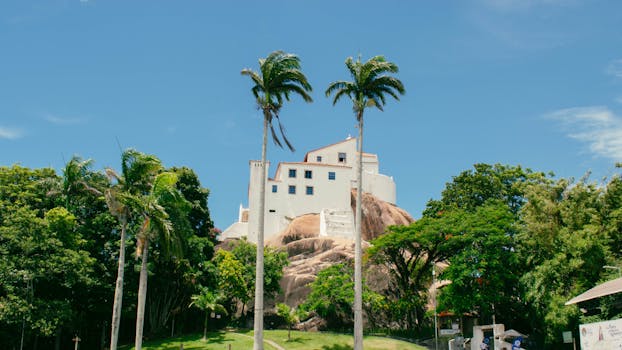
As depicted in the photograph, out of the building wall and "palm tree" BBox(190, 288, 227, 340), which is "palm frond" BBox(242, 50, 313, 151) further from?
the building wall

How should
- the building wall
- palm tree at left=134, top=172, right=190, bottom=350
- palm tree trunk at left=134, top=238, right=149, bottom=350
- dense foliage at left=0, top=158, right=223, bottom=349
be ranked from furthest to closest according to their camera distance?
the building wall < dense foliage at left=0, top=158, right=223, bottom=349 < palm tree at left=134, top=172, right=190, bottom=350 < palm tree trunk at left=134, top=238, right=149, bottom=350

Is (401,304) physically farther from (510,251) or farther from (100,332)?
(100,332)

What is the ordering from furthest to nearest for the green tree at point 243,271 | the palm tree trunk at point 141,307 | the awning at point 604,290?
the green tree at point 243,271, the palm tree trunk at point 141,307, the awning at point 604,290

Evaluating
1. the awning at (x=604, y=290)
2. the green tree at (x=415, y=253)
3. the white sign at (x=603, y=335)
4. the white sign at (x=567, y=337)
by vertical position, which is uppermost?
the green tree at (x=415, y=253)

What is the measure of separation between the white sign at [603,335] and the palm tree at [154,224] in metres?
20.9

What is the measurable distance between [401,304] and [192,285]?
54.9ft

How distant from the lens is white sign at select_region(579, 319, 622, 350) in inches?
907

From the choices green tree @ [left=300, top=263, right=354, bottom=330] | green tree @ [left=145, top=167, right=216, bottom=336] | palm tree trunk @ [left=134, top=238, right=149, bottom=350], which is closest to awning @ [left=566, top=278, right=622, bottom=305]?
green tree @ [left=300, top=263, right=354, bottom=330]

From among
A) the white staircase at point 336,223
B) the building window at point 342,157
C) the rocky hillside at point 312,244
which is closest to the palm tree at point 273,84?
the rocky hillside at point 312,244

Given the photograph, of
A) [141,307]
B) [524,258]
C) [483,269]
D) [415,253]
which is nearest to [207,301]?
[141,307]

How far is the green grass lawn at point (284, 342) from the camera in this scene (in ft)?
124

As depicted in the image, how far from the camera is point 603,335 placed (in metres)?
23.7

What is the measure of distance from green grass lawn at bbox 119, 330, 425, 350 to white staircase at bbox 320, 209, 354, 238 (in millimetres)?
22767

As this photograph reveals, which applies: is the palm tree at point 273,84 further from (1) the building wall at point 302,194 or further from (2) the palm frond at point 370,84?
(1) the building wall at point 302,194
